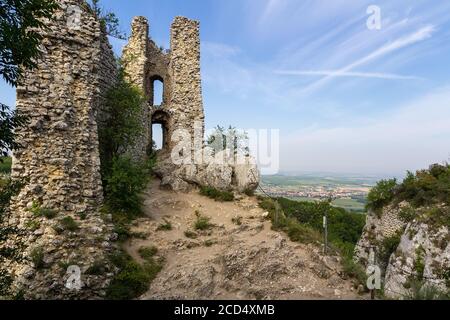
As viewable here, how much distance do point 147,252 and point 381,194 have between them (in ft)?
68.9

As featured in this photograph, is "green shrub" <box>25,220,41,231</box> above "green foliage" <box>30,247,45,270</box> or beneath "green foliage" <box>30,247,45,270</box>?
above

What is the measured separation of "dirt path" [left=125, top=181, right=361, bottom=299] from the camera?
28.3ft

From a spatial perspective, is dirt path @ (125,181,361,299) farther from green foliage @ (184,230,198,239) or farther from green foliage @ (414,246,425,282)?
green foliage @ (414,246,425,282)

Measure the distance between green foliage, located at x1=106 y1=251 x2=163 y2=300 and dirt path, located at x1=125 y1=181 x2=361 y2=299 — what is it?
0.26 metres

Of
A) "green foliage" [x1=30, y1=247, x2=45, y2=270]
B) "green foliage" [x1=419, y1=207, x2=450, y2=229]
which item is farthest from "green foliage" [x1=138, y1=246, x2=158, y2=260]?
"green foliage" [x1=419, y1=207, x2=450, y2=229]

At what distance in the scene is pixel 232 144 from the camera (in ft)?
58.2

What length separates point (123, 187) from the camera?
11508 millimetres

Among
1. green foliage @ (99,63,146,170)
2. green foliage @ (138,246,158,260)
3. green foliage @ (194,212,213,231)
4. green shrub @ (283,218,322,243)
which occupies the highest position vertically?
green foliage @ (99,63,146,170)

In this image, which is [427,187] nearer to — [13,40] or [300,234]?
[300,234]

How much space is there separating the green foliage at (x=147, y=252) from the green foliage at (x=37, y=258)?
2.70m

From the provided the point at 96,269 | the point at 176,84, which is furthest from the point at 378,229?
the point at 96,269

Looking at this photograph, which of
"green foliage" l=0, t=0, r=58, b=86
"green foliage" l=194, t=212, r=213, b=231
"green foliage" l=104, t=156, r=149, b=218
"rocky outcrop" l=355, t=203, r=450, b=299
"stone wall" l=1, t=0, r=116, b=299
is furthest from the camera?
"rocky outcrop" l=355, t=203, r=450, b=299
